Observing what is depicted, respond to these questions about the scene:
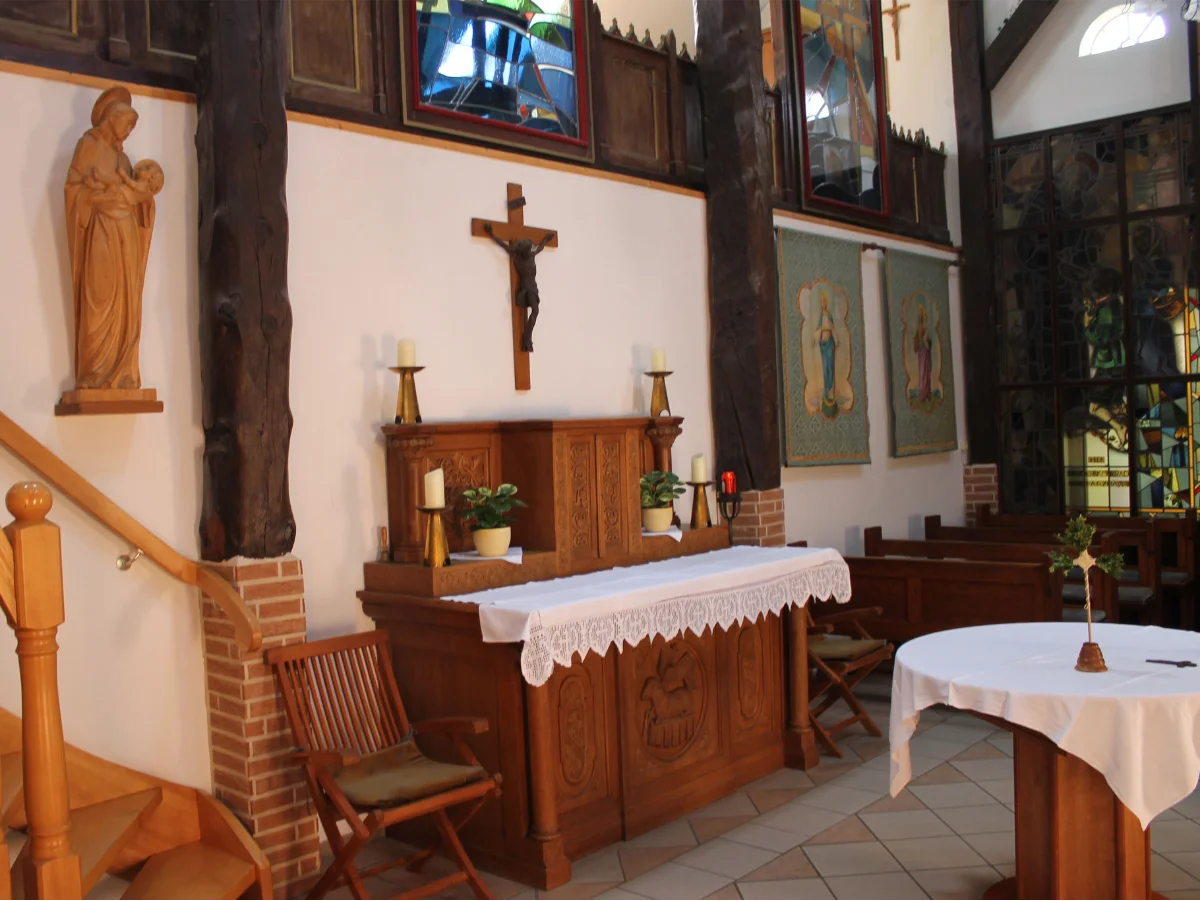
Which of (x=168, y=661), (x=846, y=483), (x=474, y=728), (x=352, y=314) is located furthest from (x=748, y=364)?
(x=168, y=661)

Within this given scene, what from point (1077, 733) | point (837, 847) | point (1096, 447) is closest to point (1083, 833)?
point (1077, 733)

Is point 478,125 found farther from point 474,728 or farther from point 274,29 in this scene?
point 474,728

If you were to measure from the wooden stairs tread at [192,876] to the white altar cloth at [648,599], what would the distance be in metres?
1.24

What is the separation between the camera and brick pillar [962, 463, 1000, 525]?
9.62 meters

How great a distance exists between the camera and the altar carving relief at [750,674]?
18.4ft

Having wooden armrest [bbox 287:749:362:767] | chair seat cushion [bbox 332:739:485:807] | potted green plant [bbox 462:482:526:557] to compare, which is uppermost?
potted green plant [bbox 462:482:526:557]

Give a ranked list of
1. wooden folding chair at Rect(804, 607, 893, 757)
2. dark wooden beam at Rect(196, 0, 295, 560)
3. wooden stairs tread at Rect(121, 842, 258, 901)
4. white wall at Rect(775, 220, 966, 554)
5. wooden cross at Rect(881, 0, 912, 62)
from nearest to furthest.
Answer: wooden stairs tread at Rect(121, 842, 258, 901) < dark wooden beam at Rect(196, 0, 295, 560) < wooden folding chair at Rect(804, 607, 893, 757) < white wall at Rect(775, 220, 966, 554) < wooden cross at Rect(881, 0, 912, 62)

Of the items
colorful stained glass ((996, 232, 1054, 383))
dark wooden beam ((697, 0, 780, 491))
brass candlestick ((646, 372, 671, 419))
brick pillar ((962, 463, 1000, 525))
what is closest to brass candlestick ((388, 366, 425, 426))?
brass candlestick ((646, 372, 671, 419))

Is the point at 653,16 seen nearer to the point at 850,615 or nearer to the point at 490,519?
the point at 850,615

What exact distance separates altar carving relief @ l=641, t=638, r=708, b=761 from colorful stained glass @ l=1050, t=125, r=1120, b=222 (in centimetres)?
602

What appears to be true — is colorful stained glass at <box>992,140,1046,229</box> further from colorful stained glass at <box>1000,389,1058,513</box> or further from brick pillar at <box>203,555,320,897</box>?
brick pillar at <box>203,555,320,897</box>

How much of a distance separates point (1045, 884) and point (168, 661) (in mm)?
3371

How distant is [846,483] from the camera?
8.25 meters

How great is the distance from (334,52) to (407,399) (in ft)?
5.29
